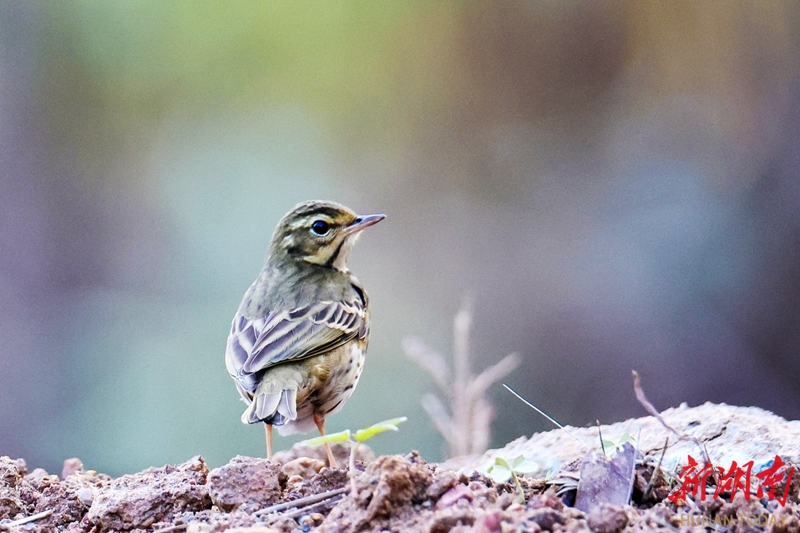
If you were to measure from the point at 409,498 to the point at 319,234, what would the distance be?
2933 millimetres

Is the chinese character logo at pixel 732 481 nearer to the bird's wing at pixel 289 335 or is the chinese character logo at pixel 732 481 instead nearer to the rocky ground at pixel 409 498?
the rocky ground at pixel 409 498

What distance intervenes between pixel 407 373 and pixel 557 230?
6.68ft

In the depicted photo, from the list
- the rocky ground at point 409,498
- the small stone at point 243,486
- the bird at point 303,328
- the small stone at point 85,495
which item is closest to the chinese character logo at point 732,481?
the rocky ground at point 409,498

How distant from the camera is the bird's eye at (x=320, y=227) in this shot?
4938mm

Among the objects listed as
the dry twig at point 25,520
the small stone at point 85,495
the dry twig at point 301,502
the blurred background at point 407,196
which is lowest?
the dry twig at point 301,502

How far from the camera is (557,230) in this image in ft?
27.6

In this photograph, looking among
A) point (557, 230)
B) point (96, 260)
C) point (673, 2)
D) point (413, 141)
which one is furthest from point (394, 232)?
point (673, 2)

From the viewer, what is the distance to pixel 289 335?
4.18m

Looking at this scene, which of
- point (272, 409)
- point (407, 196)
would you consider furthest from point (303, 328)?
point (407, 196)

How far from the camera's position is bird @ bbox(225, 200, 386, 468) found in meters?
3.93

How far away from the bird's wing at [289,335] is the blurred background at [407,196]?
3.12 meters

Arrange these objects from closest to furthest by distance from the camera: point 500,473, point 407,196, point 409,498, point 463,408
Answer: point 409,498
point 500,473
point 463,408
point 407,196

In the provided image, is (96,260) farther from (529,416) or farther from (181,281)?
(529,416)

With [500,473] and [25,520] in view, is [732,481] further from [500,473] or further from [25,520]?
[25,520]
